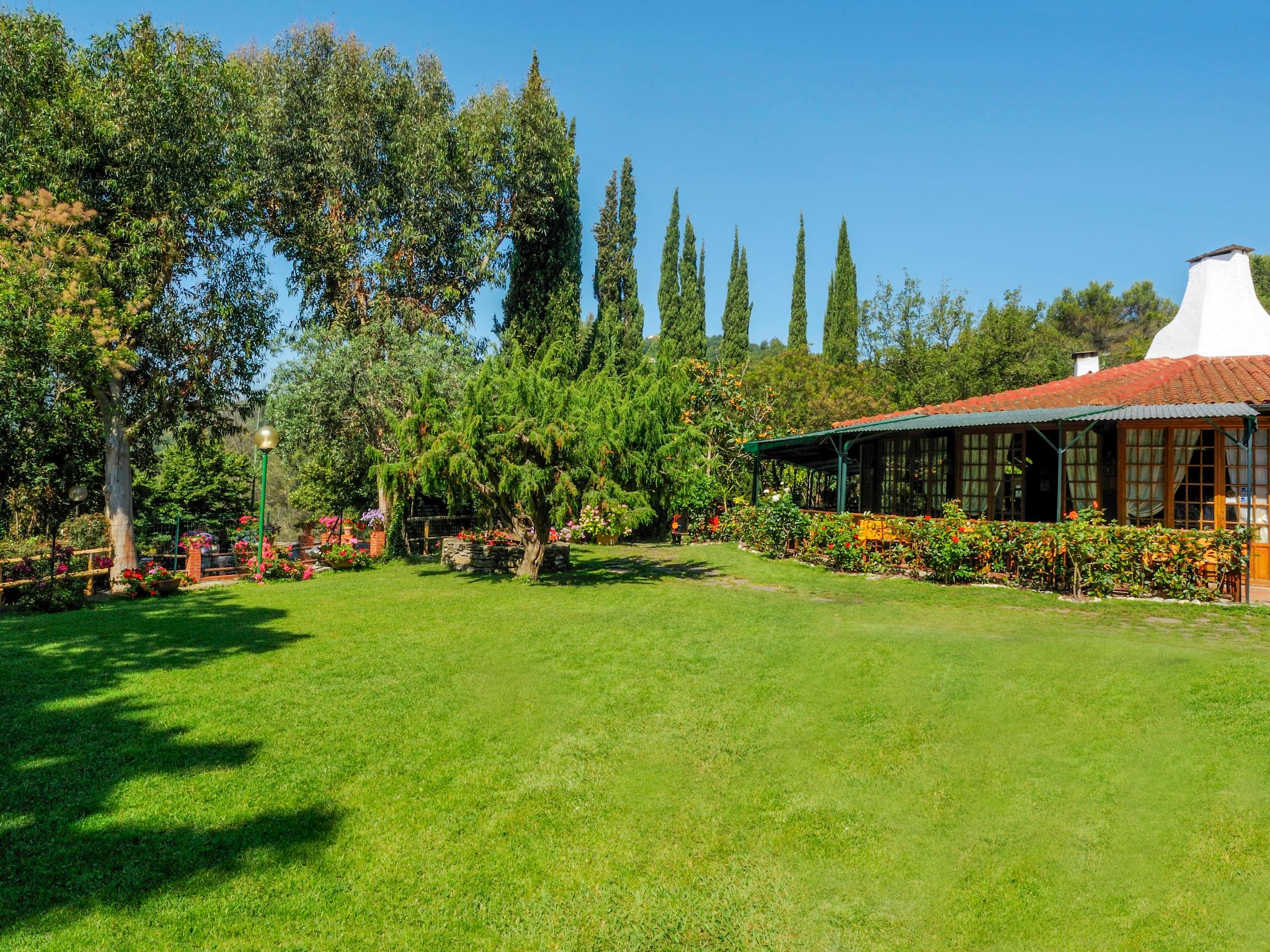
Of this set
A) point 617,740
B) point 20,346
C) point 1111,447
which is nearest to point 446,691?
point 617,740

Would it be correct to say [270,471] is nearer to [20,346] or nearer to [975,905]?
[20,346]

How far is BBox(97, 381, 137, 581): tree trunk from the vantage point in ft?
51.1

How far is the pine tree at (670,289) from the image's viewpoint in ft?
140

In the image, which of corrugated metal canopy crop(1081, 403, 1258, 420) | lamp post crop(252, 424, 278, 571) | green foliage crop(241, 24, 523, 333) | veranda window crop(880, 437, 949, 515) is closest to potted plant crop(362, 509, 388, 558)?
lamp post crop(252, 424, 278, 571)

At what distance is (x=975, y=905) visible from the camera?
354 centimetres

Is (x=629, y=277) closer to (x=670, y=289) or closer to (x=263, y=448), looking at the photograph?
(x=670, y=289)

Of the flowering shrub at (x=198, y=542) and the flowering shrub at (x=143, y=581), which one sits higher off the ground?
the flowering shrub at (x=198, y=542)

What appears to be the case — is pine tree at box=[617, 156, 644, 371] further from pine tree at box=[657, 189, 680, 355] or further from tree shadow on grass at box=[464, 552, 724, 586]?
tree shadow on grass at box=[464, 552, 724, 586]

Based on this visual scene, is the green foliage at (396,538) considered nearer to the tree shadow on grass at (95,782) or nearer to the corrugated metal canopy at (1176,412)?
the tree shadow on grass at (95,782)

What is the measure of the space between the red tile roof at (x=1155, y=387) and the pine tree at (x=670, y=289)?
2608cm

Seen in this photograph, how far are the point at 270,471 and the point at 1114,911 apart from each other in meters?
34.6

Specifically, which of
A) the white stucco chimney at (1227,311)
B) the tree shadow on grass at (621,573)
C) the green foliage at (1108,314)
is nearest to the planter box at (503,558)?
the tree shadow on grass at (621,573)

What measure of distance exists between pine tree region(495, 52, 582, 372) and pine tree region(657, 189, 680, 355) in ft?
55.4

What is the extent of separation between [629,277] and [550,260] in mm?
7586
